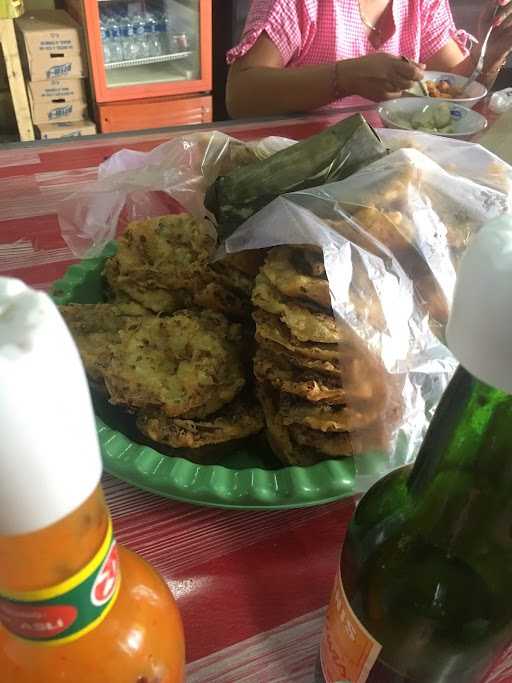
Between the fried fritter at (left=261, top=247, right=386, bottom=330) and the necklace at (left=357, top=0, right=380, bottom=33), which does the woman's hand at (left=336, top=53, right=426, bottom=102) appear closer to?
the necklace at (left=357, top=0, right=380, bottom=33)

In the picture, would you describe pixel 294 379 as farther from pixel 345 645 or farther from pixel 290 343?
pixel 345 645

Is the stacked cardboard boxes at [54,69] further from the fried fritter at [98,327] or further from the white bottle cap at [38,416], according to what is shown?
the white bottle cap at [38,416]

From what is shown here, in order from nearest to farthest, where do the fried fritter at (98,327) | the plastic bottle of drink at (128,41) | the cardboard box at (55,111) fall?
the fried fritter at (98,327), the cardboard box at (55,111), the plastic bottle of drink at (128,41)

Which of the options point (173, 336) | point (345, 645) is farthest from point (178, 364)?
point (345, 645)

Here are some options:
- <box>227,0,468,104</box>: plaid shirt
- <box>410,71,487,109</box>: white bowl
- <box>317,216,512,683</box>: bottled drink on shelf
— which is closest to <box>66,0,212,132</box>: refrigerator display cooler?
<box>227,0,468,104</box>: plaid shirt

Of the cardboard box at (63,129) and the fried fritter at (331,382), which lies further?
the cardboard box at (63,129)

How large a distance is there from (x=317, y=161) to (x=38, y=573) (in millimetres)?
473

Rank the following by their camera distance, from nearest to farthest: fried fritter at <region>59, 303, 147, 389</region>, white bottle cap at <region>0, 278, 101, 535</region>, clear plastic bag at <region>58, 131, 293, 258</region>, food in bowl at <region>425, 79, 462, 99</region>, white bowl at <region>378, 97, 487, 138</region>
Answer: white bottle cap at <region>0, 278, 101, 535</region> → fried fritter at <region>59, 303, 147, 389</region> → clear plastic bag at <region>58, 131, 293, 258</region> → white bowl at <region>378, 97, 487, 138</region> → food in bowl at <region>425, 79, 462, 99</region>

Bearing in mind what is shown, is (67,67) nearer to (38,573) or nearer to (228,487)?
(228,487)

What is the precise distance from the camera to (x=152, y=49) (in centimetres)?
219

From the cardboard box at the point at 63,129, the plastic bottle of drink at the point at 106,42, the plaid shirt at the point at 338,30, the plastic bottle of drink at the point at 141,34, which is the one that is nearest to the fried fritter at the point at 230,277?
the plaid shirt at the point at 338,30

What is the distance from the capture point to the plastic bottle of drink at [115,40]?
6.81 feet

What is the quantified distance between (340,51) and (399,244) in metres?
1.08

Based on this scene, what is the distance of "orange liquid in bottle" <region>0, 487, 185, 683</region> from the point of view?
228 millimetres
